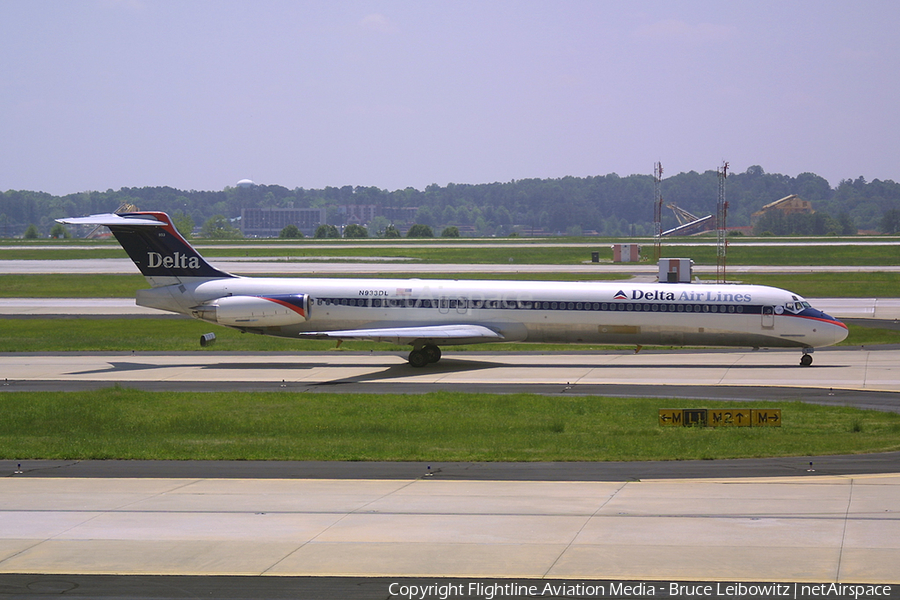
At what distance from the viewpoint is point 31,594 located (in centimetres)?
1138

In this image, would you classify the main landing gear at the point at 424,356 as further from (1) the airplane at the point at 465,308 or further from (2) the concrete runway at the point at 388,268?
(2) the concrete runway at the point at 388,268

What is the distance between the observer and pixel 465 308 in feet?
117

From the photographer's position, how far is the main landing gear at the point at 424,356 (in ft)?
116

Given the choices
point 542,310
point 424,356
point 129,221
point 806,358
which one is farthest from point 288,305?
point 806,358

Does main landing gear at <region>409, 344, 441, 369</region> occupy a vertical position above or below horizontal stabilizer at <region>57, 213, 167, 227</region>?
below

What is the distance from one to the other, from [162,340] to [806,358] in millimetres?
27784

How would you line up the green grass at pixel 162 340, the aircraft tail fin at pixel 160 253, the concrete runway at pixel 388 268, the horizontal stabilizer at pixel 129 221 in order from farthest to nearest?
the concrete runway at pixel 388 268, the green grass at pixel 162 340, the aircraft tail fin at pixel 160 253, the horizontal stabilizer at pixel 129 221

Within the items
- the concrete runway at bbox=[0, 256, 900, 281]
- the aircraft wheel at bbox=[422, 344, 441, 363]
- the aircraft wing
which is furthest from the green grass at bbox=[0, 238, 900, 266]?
the aircraft wing

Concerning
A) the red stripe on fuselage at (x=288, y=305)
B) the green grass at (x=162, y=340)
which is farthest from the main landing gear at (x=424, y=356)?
the red stripe on fuselage at (x=288, y=305)

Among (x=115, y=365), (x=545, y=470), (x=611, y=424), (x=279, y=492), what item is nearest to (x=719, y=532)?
(x=545, y=470)

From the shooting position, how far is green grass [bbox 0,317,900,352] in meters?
40.4

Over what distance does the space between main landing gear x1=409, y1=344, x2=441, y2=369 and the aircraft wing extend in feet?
2.46

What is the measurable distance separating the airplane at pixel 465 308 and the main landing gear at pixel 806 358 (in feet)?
0.16

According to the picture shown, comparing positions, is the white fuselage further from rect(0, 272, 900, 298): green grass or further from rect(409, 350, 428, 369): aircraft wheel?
rect(0, 272, 900, 298): green grass
